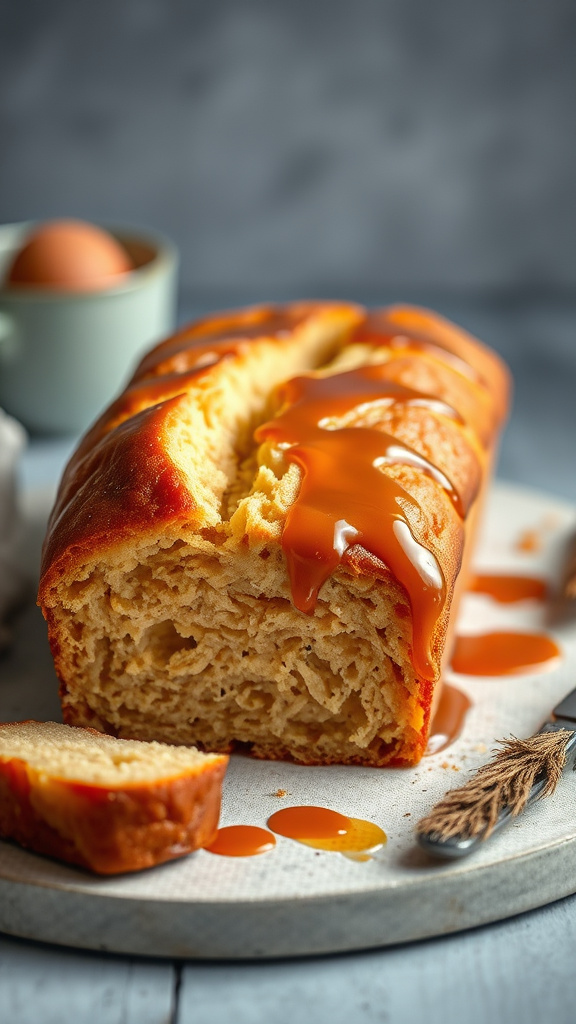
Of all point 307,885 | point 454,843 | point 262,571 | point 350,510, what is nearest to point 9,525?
point 262,571

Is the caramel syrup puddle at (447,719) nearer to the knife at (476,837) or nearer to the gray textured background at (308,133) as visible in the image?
the knife at (476,837)

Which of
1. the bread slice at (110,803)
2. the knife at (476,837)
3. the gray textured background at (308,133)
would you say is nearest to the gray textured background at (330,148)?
the gray textured background at (308,133)

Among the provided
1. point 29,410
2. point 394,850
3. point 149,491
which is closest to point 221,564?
point 149,491

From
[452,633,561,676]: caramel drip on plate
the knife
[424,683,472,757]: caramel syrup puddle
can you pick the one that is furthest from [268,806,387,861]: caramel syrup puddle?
[452,633,561,676]: caramel drip on plate

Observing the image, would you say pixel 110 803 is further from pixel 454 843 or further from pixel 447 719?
pixel 447 719

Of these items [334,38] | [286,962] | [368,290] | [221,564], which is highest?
[334,38]

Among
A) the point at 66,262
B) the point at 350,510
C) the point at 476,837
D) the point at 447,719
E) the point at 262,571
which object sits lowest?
the point at 447,719

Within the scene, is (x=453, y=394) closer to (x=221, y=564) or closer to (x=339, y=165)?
(x=221, y=564)
